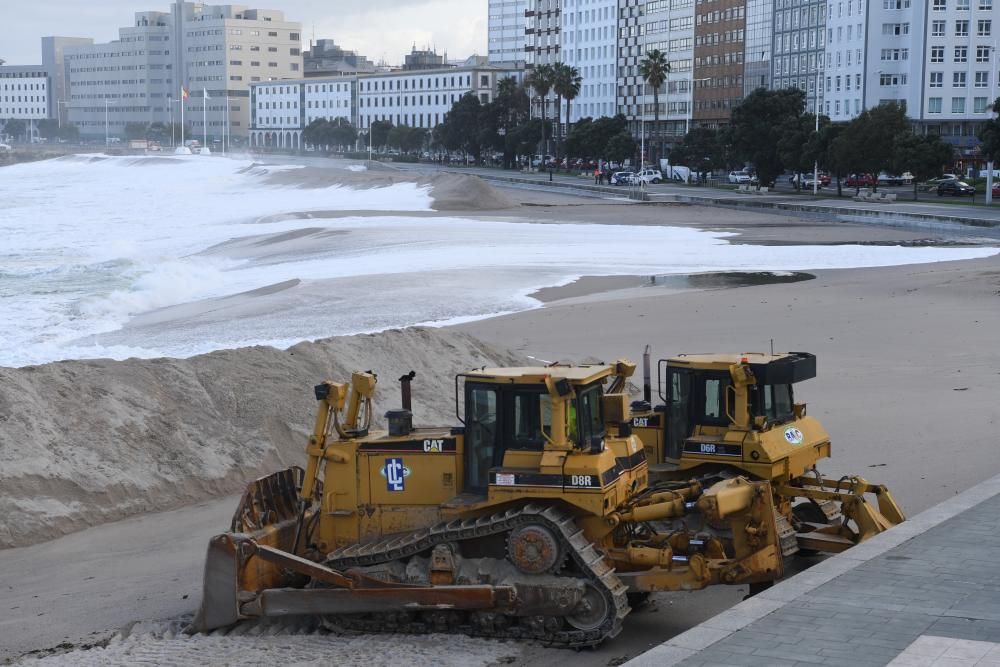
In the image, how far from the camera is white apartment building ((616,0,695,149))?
147 meters

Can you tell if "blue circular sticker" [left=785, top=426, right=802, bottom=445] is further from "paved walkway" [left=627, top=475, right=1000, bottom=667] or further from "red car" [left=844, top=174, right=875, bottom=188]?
"red car" [left=844, top=174, right=875, bottom=188]

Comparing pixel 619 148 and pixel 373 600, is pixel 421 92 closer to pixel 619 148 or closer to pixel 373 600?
pixel 619 148

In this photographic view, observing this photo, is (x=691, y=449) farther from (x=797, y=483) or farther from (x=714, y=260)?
(x=714, y=260)

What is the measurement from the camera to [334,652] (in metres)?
10.6

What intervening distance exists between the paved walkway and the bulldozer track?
3.32 feet

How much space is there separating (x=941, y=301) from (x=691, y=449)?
2219 cm

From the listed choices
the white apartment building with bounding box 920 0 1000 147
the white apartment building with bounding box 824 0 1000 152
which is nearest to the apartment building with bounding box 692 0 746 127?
the white apartment building with bounding box 824 0 1000 152

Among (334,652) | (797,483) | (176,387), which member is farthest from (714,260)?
(334,652)

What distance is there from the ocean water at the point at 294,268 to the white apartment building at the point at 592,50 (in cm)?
8046

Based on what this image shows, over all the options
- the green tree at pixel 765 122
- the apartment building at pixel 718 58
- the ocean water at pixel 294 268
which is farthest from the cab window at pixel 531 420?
the apartment building at pixel 718 58

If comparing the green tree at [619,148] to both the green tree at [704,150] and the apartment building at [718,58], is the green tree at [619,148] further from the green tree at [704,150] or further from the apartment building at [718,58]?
the apartment building at [718,58]

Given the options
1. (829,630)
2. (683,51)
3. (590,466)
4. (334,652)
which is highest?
(683,51)

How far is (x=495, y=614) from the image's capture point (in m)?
10.6

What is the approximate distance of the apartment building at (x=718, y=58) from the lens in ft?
452
